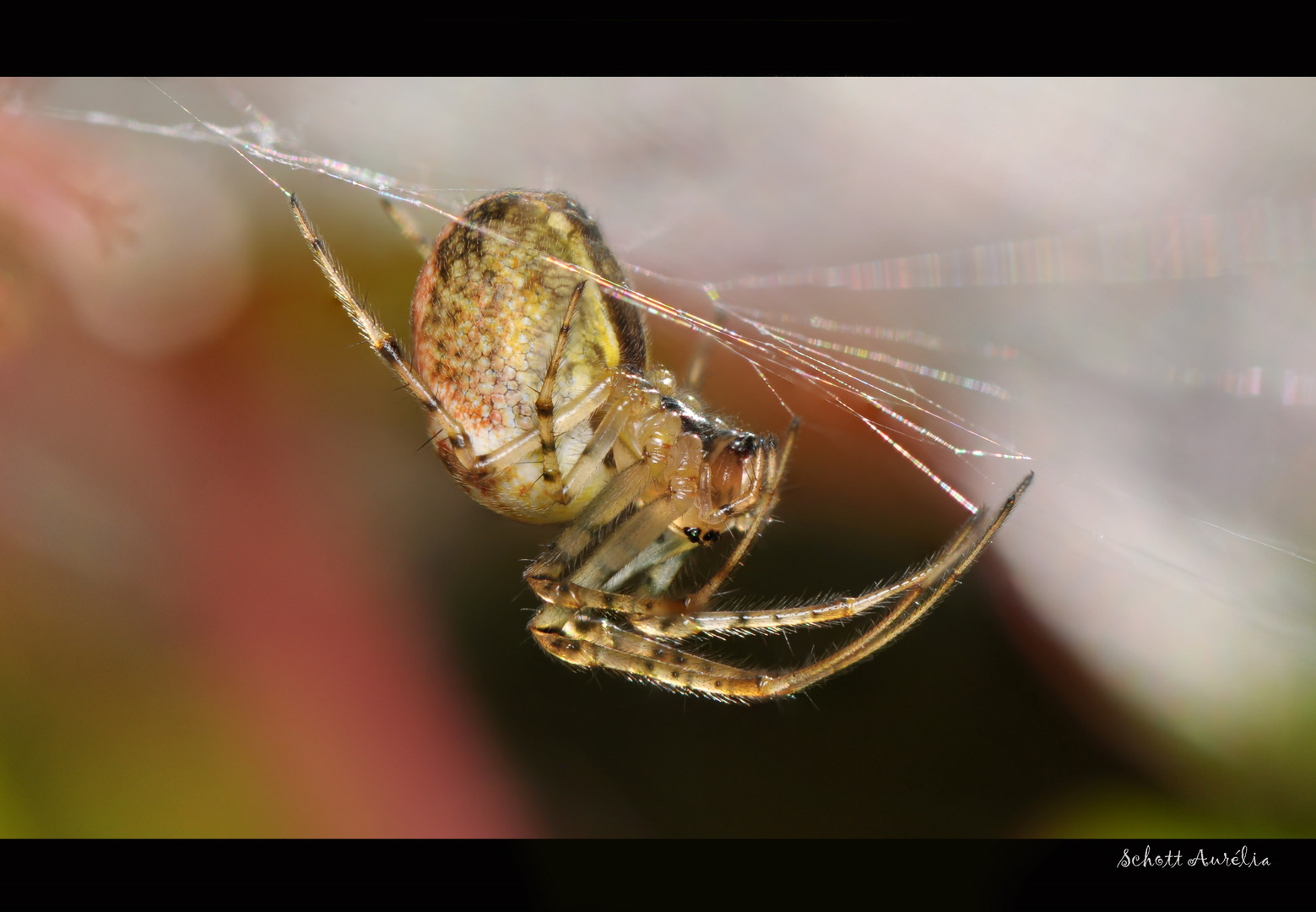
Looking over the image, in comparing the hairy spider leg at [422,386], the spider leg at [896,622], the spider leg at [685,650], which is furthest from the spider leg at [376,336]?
the spider leg at [896,622]

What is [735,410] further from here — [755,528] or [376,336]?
[376,336]

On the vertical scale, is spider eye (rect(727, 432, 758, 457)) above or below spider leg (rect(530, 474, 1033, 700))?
above

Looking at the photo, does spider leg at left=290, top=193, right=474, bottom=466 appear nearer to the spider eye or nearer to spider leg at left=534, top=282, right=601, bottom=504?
spider leg at left=534, top=282, right=601, bottom=504

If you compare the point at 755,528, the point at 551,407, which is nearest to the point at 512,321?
the point at 551,407

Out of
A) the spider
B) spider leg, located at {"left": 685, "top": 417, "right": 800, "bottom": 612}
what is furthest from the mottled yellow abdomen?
spider leg, located at {"left": 685, "top": 417, "right": 800, "bottom": 612}

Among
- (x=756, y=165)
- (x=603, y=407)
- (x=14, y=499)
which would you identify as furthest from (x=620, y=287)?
(x=14, y=499)

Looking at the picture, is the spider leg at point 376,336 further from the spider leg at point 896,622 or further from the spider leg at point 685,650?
the spider leg at point 896,622

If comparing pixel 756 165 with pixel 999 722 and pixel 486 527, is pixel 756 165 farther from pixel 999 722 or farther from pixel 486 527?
pixel 999 722
